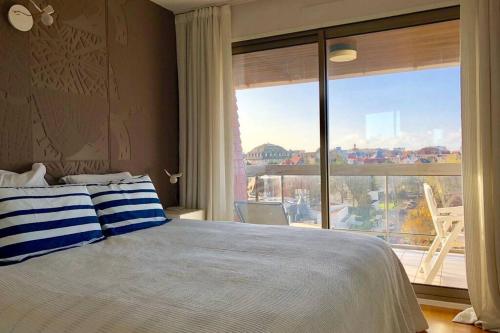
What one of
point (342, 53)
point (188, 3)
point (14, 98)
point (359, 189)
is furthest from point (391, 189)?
point (14, 98)

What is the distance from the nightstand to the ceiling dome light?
5.73ft

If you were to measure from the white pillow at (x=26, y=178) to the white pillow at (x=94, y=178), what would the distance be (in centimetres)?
19

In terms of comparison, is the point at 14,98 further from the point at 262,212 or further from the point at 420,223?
the point at 420,223

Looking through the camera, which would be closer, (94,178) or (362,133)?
(94,178)

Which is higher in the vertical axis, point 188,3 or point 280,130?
point 188,3

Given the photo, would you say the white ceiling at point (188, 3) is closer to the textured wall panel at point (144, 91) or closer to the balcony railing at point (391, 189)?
the textured wall panel at point (144, 91)

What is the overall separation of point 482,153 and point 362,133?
901 millimetres

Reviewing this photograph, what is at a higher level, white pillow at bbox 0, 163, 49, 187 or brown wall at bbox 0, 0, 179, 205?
brown wall at bbox 0, 0, 179, 205

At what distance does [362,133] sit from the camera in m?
3.14

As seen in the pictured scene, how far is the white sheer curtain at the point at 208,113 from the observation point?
343 centimetres

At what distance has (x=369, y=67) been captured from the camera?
10.3 ft

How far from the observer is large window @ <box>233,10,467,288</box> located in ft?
9.49

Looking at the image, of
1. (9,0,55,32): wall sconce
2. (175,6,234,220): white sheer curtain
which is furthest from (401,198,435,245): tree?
(9,0,55,32): wall sconce

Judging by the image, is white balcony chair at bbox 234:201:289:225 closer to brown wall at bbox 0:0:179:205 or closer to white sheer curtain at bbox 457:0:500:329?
brown wall at bbox 0:0:179:205
